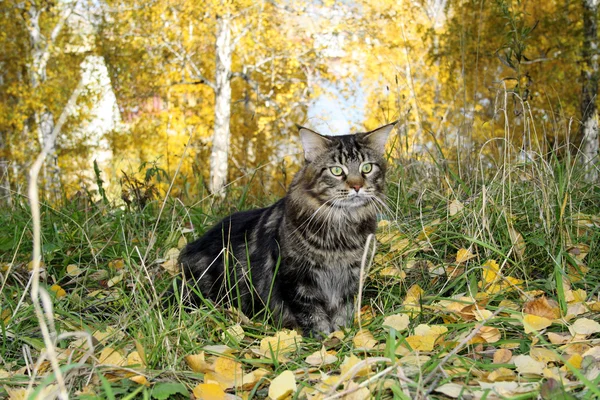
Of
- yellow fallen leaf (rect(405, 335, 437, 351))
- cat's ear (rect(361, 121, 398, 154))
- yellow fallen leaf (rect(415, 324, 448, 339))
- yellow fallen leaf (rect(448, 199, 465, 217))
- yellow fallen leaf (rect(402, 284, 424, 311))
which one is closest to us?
yellow fallen leaf (rect(405, 335, 437, 351))

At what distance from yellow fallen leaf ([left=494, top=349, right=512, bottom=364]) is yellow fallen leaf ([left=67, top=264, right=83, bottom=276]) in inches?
92.1

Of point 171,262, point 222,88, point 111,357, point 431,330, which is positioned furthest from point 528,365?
point 222,88

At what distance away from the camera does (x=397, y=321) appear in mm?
2434

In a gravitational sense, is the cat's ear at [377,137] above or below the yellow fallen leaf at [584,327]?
above

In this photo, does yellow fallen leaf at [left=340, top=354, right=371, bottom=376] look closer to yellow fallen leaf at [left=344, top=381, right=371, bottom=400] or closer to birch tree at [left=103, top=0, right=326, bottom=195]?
yellow fallen leaf at [left=344, top=381, right=371, bottom=400]

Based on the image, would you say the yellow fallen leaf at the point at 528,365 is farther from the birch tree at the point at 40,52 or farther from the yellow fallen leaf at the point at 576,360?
the birch tree at the point at 40,52

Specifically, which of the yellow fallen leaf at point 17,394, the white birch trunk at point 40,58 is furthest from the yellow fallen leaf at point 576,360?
the white birch trunk at point 40,58

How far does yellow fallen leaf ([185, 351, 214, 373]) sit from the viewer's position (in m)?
2.10

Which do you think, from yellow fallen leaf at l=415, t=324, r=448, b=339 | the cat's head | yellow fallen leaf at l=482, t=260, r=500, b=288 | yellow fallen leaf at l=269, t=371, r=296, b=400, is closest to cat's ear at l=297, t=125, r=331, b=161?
the cat's head

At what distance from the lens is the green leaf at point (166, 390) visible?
6.04 ft

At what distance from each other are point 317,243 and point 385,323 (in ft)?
1.84

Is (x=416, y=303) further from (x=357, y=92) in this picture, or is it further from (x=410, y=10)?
(x=357, y=92)

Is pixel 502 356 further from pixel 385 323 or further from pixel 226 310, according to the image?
pixel 226 310

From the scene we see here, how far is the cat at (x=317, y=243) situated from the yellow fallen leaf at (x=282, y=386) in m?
0.76
